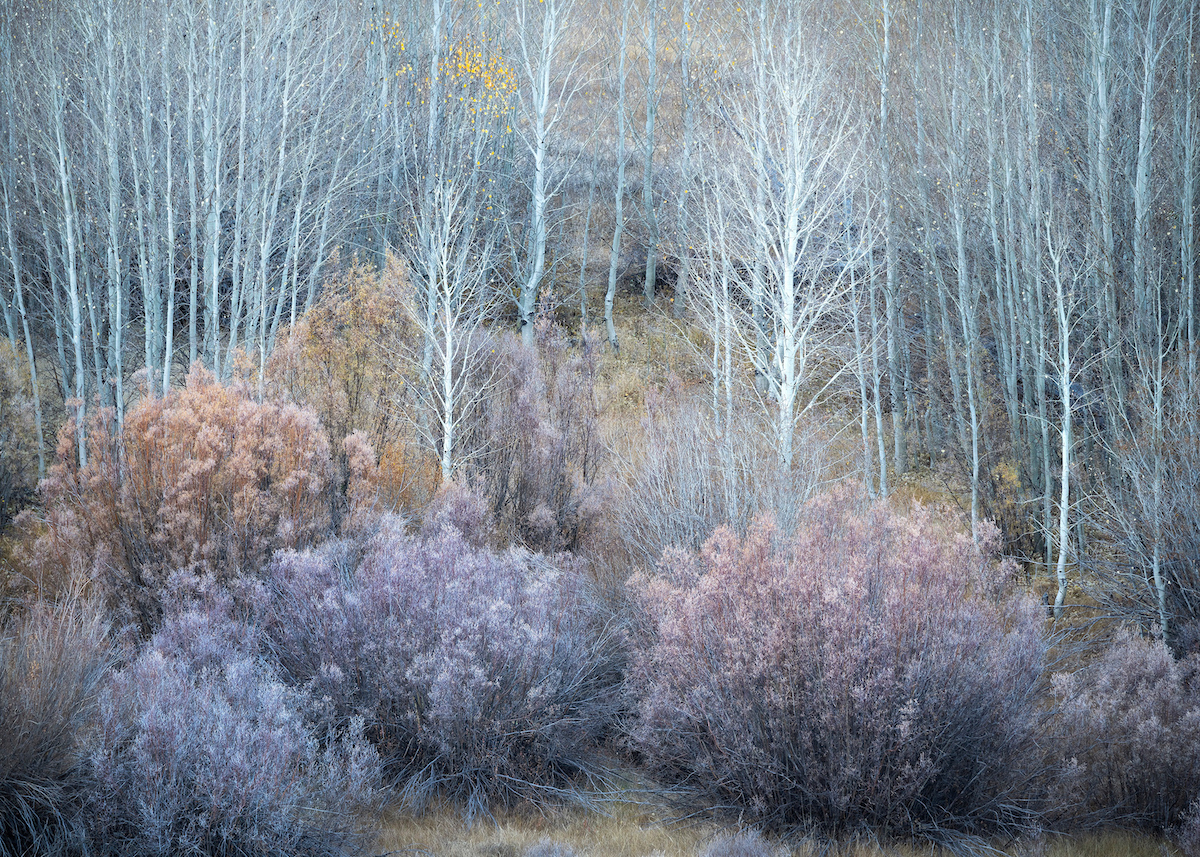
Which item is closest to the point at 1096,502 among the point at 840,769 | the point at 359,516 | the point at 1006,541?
the point at 1006,541

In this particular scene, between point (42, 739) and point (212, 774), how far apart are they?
1134 mm

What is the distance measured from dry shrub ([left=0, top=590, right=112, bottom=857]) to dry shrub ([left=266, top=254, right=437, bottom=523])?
209 inches

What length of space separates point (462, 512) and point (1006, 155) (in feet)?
34.9

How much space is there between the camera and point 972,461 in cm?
1459

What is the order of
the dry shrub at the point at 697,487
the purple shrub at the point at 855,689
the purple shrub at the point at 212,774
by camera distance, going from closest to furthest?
1. the purple shrub at the point at 212,774
2. the purple shrub at the point at 855,689
3. the dry shrub at the point at 697,487

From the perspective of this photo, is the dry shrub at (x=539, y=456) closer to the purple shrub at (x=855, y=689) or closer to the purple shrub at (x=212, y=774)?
the purple shrub at (x=855, y=689)

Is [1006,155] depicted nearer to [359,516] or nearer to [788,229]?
[788,229]

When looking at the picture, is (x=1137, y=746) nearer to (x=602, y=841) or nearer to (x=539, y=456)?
(x=602, y=841)

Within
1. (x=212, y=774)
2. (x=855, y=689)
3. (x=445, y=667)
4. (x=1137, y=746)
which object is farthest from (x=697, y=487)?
(x=212, y=774)

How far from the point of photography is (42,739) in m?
4.95

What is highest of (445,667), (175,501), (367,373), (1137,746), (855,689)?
(367,373)

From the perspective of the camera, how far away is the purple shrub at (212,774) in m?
4.70

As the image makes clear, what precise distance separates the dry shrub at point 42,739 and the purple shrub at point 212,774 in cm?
17

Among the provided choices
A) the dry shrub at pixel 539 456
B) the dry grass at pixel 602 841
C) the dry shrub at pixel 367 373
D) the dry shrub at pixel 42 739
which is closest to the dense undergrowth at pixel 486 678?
the dry shrub at pixel 42 739
